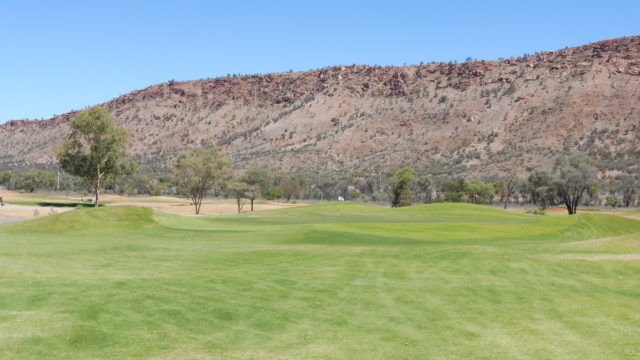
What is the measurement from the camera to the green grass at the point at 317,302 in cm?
957

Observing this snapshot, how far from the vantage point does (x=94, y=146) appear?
85.5m

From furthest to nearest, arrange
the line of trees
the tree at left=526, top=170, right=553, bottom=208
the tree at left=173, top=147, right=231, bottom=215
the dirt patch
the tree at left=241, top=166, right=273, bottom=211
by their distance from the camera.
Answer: the tree at left=241, top=166, right=273, bottom=211 < the tree at left=526, top=170, right=553, bottom=208 < the line of trees < the tree at left=173, top=147, right=231, bottom=215 < the dirt patch

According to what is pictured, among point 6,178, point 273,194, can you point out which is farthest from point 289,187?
point 6,178

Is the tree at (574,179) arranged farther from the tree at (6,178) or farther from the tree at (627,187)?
the tree at (6,178)

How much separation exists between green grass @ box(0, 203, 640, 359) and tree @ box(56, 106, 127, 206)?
6232 cm

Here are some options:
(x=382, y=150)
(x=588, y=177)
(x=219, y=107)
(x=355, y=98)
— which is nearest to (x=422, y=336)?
(x=588, y=177)

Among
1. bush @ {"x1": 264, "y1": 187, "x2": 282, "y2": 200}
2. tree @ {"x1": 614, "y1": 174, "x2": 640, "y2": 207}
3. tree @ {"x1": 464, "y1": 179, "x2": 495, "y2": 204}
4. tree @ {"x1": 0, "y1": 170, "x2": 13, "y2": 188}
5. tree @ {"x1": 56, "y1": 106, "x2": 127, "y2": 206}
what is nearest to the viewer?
tree @ {"x1": 56, "y1": 106, "x2": 127, "y2": 206}

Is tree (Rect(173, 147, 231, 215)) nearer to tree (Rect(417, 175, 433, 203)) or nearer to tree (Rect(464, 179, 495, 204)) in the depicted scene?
tree (Rect(417, 175, 433, 203))

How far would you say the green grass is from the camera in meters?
9.57

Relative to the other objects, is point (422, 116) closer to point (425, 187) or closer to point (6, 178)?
point (425, 187)

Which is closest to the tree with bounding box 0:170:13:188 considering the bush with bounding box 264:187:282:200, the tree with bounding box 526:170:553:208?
the bush with bounding box 264:187:282:200

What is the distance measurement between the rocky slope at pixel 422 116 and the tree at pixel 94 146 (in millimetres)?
59340

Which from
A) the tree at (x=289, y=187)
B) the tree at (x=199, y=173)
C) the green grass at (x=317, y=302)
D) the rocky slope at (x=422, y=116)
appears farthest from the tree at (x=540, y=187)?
the green grass at (x=317, y=302)

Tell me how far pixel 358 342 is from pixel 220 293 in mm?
4267
